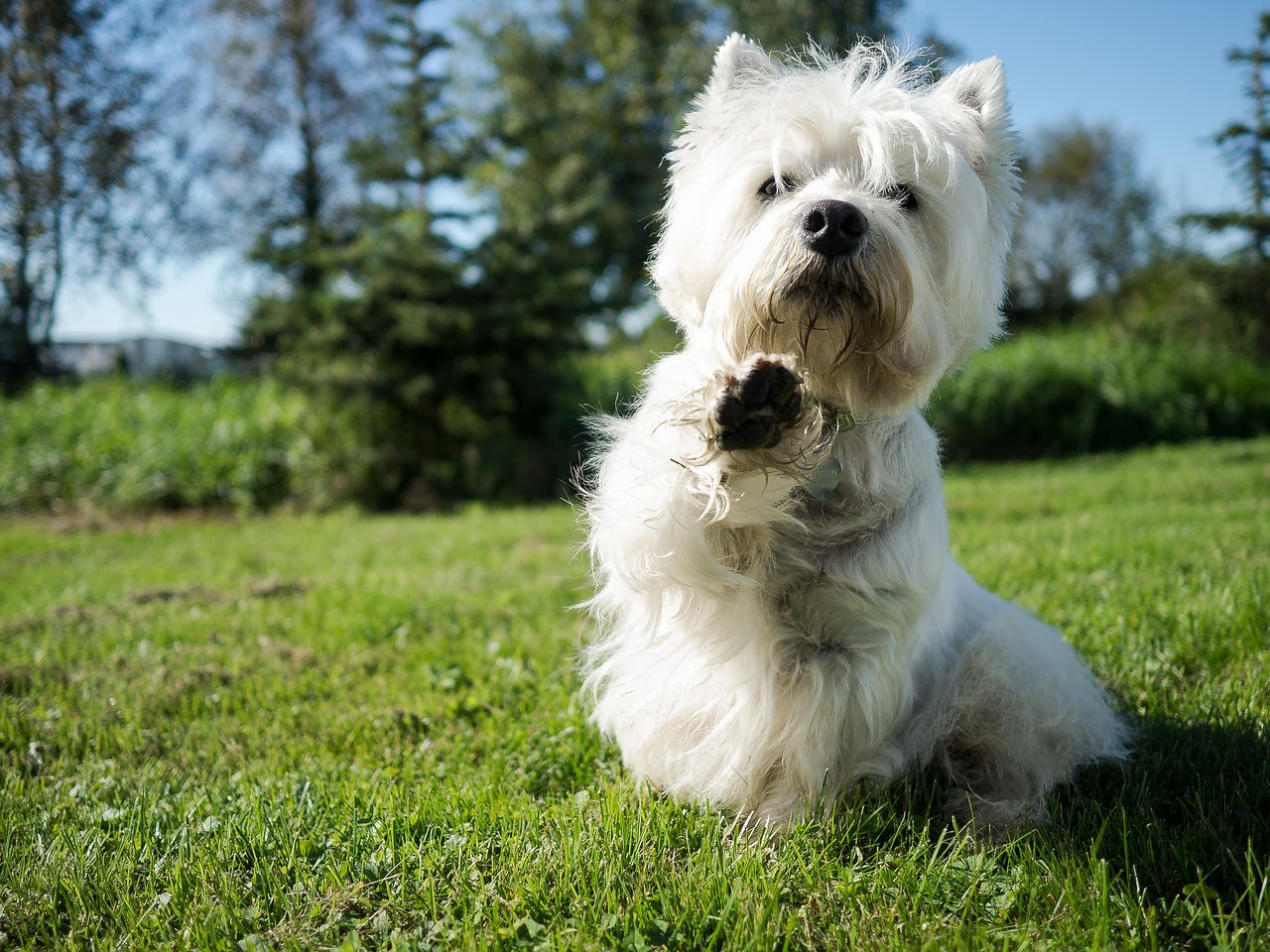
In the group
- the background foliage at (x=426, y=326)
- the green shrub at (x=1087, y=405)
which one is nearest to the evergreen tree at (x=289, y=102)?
the background foliage at (x=426, y=326)

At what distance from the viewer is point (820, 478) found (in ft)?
8.00

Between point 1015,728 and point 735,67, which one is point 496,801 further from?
point 735,67

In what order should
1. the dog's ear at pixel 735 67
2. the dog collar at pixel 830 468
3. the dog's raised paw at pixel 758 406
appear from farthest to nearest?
the dog's ear at pixel 735 67
the dog collar at pixel 830 468
the dog's raised paw at pixel 758 406

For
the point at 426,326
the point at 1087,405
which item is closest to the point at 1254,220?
the point at 1087,405

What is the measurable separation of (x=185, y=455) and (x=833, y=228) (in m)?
10.7

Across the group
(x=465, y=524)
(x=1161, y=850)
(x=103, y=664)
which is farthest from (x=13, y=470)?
(x=1161, y=850)

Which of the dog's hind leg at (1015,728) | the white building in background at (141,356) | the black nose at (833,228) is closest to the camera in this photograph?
the black nose at (833,228)

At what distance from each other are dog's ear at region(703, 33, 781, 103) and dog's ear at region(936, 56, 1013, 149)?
0.62 metres

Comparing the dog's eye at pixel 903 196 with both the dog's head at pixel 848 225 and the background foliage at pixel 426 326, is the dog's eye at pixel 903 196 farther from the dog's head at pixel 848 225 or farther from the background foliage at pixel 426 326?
the background foliage at pixel 426 326

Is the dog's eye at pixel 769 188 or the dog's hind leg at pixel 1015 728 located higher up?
the dog's eye at pixel 769 188

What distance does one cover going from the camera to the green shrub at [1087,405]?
39.9 feet

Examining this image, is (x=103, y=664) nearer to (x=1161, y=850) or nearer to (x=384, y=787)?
(x=384, y=787)

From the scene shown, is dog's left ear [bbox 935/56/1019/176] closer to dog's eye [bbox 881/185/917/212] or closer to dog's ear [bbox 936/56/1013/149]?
dog's ear [bbox 936/56/1013/149]

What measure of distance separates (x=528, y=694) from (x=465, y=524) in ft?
16.7
